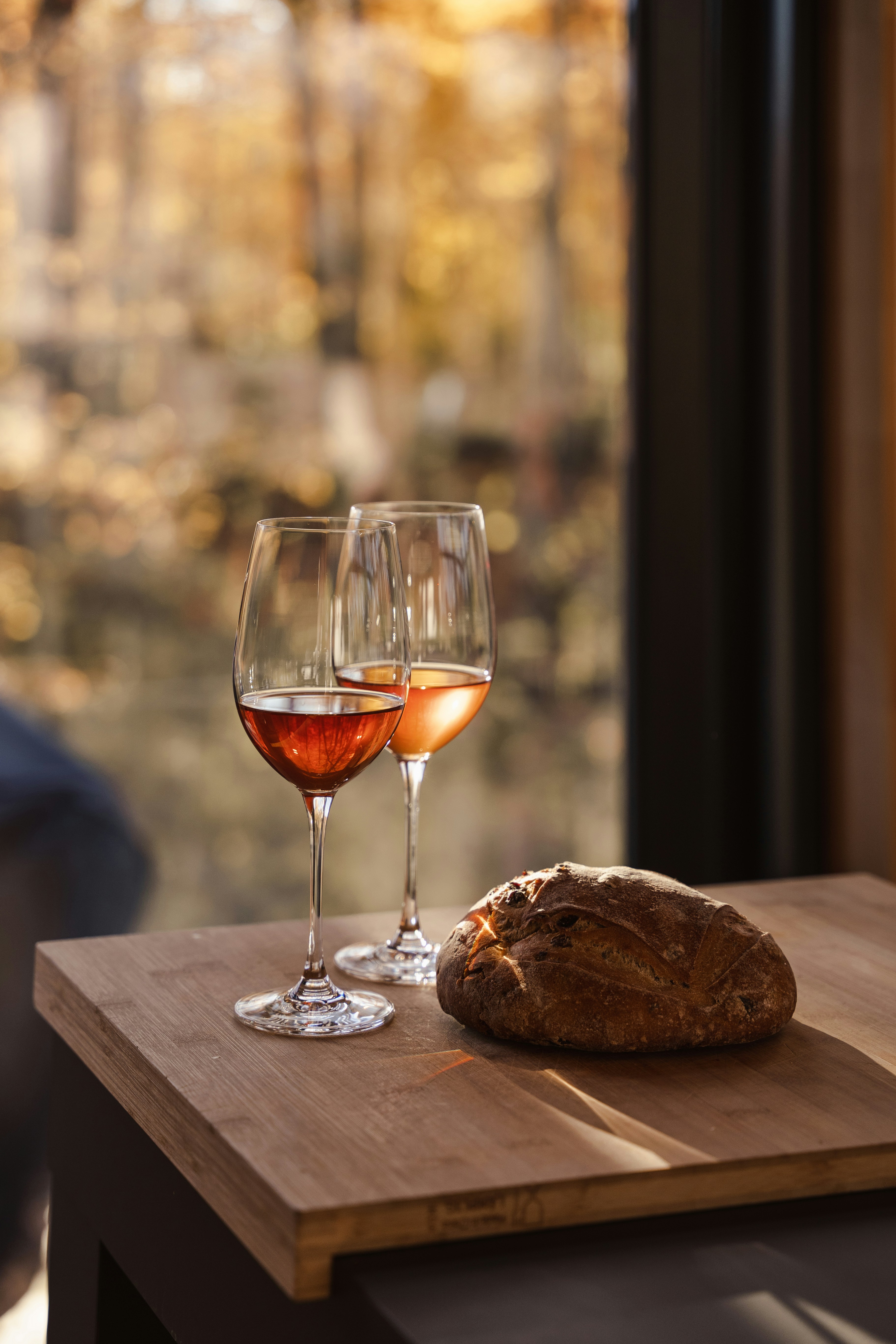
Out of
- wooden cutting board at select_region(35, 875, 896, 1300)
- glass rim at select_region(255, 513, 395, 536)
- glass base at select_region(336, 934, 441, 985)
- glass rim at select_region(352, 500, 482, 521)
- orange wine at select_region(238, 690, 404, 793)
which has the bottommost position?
wooden cutting board at select_region(35, 875, 896, 1300)

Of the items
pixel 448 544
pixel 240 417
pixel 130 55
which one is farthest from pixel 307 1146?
pixel 130 55

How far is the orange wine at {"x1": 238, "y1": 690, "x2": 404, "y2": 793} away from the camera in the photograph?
80 cm

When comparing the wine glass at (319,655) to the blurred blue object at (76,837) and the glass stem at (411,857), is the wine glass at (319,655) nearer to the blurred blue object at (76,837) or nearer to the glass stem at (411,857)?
the glass stem at (411,857)

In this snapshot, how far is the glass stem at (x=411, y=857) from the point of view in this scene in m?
0.97

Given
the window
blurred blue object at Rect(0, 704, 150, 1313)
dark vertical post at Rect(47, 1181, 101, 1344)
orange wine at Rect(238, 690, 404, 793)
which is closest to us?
orange wine at Rect(238, 690, 404, 793)

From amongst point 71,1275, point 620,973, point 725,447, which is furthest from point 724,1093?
point 725,447

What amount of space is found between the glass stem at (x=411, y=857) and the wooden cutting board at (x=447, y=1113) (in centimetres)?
9

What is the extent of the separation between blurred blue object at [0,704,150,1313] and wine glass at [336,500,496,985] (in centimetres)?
111

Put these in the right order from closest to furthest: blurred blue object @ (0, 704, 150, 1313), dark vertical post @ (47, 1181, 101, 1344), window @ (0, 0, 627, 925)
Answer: dark vertical post @ (47, 1181, 101, 1344), blurred blue object @ (0, 704, 150, 1313), window @ (0, 0, 627, 925)

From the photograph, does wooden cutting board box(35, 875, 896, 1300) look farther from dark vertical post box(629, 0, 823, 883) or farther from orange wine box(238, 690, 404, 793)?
dark vertical post box(629, 0, 823, 883)

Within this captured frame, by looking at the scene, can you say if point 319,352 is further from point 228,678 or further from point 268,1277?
point 268,1277

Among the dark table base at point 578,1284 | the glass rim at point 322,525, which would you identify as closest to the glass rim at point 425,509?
the glass rim at point 322,525

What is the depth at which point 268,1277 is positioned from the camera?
0.67 metres

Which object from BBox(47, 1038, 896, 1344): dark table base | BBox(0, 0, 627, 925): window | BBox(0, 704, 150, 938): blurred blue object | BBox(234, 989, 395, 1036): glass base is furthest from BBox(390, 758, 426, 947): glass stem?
BBox(0, 0, 627, 925): window
